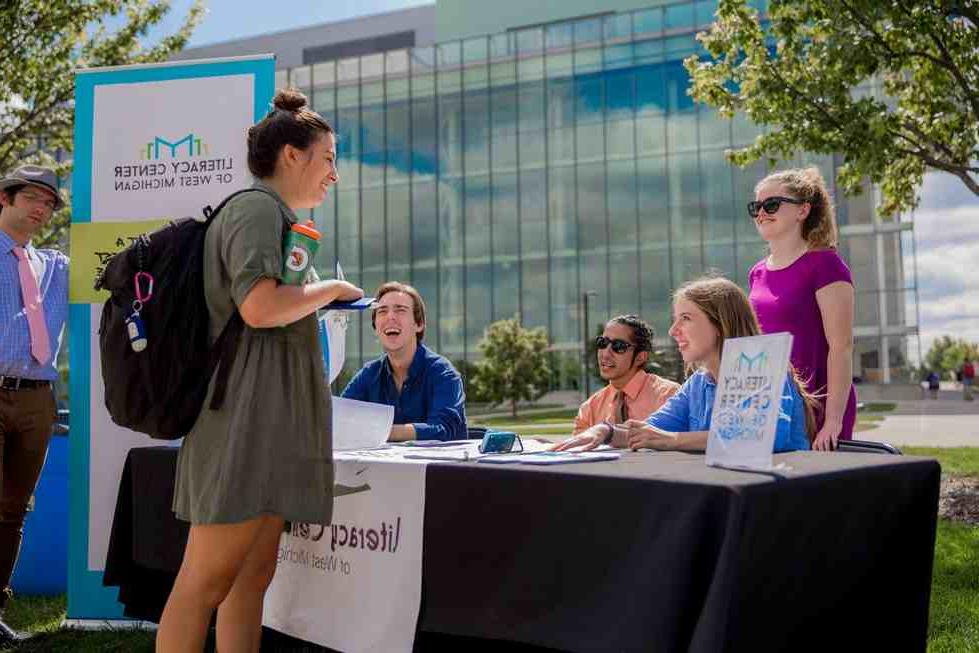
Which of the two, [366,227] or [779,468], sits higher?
[366,227]

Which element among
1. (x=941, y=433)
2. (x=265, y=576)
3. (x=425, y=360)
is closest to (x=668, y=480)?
(x=265, y=576)

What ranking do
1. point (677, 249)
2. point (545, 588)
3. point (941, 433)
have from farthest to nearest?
point (677, 249) → point (941, 433) → point (545, 588)

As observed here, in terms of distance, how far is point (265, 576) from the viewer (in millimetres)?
2465

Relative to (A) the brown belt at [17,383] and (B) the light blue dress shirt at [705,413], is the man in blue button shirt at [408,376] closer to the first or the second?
(B) the light blue dress shirt at [705,413]

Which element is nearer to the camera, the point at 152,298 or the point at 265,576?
the point at 152,298

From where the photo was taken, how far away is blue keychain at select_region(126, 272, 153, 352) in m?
2.14

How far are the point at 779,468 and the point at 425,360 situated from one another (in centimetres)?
243

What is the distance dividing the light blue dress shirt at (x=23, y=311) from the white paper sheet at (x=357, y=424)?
6.02ft

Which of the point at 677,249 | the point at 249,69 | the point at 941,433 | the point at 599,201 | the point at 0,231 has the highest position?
the point at 599,201

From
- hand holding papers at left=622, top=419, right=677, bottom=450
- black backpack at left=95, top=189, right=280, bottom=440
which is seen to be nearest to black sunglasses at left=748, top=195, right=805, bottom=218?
hand holding papers at left=622, top=419, right=677, bottom=450

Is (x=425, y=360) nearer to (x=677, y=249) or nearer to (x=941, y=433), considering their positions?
(x=941, y=433)

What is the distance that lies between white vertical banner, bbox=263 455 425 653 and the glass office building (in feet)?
90.3

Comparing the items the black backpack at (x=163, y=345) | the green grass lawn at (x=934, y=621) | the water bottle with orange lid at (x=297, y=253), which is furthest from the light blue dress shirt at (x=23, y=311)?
the water bottle with orange lid at (x=297, y=253)

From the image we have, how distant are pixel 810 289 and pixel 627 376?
1402 mm
